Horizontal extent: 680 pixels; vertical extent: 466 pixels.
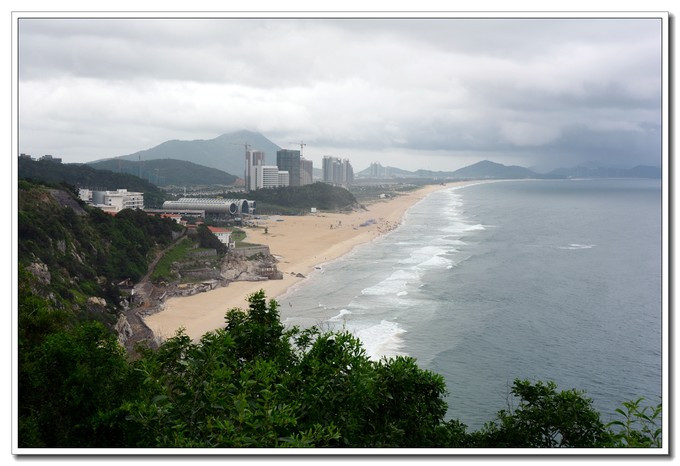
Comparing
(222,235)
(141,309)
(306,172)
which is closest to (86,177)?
(141,309)

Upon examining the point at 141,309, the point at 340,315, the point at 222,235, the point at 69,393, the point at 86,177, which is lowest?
the point at 340,315

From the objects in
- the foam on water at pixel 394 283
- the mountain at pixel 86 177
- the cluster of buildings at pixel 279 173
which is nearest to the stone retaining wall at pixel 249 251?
the cluster of buildings at pixel 279 173

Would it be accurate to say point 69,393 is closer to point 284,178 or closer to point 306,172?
point 306,172

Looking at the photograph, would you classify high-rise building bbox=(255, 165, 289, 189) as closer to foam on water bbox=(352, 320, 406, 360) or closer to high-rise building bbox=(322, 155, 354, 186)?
high-rise building bbox=(322, 155, 354, 186)

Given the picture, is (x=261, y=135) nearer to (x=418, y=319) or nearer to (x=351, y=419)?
(x=418, y=319)

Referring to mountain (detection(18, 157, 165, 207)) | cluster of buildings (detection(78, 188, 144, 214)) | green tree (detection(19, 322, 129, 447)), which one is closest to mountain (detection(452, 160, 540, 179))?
mountain (detection(18, 157, 165, 207))

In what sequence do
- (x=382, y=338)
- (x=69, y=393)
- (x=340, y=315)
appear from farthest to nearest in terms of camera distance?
(x=340, y=315) < (x=382, y=338) < (x=69, y=393)
